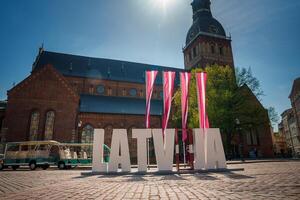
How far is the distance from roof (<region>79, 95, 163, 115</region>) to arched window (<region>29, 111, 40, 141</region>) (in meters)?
6.05

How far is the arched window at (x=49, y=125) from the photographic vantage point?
2818cm

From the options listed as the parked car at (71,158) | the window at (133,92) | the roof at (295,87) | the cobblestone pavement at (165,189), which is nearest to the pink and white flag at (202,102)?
the cobblestone pavement at (165,189)

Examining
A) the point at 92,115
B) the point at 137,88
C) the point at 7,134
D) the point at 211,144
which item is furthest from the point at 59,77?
the point at 211,144

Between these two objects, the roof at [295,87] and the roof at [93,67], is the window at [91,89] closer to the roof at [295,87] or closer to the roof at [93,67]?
the roof at [93,67]

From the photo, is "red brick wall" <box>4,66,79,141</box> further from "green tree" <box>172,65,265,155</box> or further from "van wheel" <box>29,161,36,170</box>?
"green tree" <box>172,65,265,155</box>

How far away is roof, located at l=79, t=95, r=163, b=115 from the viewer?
1336 inches

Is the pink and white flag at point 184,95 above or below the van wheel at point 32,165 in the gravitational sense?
above

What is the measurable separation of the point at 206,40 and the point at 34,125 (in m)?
36.5

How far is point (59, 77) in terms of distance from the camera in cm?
3014

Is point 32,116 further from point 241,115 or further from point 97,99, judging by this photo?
point 241,115

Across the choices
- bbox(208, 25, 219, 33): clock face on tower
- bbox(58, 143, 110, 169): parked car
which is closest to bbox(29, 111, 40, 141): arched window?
bbox(58, 143, 110, 169): parked car

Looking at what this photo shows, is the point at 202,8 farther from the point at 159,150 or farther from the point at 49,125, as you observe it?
the point at 159,150

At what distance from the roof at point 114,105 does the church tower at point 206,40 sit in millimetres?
14892

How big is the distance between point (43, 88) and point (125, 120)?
12946mm
